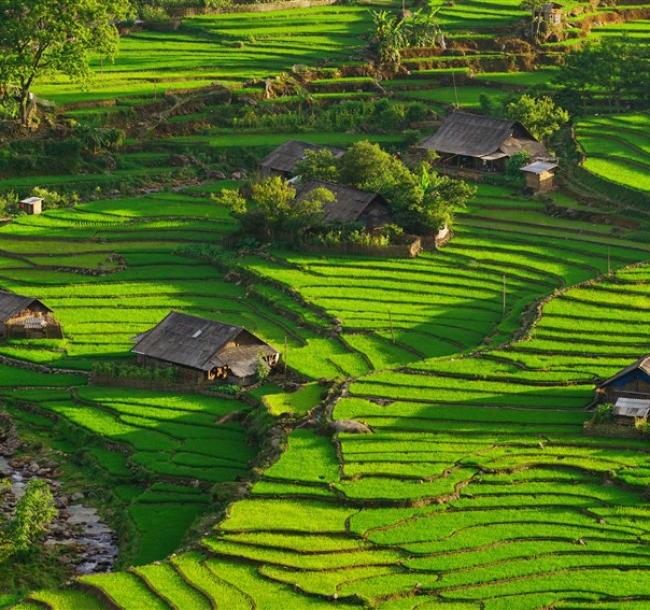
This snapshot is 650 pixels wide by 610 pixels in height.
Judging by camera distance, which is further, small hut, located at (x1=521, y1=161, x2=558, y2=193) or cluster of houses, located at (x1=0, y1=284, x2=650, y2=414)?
small hut, located at (x1=521, y1=161, x2=558, y2=193)

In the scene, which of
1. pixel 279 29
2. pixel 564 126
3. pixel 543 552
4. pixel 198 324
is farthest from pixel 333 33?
pixel 543 552

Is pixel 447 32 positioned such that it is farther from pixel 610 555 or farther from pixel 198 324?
pixel 610 555

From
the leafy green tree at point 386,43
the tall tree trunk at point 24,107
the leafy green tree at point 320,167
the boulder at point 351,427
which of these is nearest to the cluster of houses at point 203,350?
the boulder at point 351,427

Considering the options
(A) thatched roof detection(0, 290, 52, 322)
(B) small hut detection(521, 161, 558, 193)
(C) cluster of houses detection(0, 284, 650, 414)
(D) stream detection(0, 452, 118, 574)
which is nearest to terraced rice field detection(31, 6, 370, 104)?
(B) small hut detection(521, 161, 558, 193)

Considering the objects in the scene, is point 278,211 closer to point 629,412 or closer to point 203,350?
point 203,350

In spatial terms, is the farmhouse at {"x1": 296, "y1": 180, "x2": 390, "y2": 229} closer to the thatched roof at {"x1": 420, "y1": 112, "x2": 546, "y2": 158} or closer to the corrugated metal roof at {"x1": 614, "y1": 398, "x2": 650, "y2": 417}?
the thatched roof at {"x1": 420, "y1": 112, "x2": 546, "y2": 158}

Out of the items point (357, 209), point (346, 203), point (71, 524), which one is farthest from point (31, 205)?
point (71, 524)
